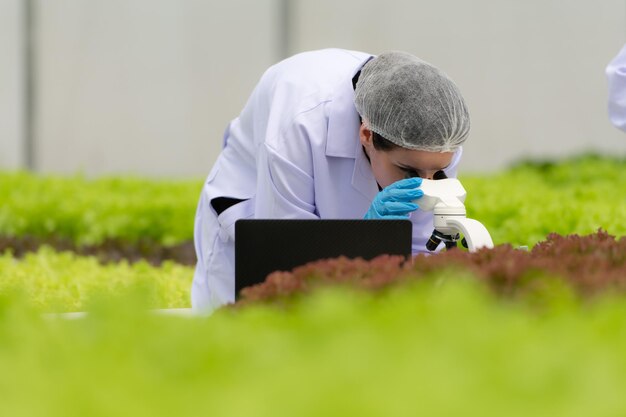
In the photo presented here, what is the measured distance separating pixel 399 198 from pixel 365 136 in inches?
17.3

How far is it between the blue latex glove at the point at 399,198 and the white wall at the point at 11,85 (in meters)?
11.6

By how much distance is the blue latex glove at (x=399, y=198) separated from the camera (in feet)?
10.7

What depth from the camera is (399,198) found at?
3.29 metres

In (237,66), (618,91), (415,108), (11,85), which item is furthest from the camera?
Answer: (237,66)

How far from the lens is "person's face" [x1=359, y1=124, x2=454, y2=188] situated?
353 cm

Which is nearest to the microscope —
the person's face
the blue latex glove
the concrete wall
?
the blue latex glove

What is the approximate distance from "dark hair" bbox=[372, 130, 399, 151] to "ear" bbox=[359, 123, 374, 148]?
32mm

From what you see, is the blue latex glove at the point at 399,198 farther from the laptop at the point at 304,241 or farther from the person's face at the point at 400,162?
the laptop at the point at 304,241

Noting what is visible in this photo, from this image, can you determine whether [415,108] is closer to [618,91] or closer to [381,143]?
[381,143]

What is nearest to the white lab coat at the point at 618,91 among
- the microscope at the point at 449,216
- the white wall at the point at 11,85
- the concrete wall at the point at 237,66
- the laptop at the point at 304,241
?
the microscope at the point at 449,216

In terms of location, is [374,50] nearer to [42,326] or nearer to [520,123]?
[520,123]

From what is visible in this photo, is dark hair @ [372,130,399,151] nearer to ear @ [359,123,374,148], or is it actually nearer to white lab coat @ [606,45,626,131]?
ear @ [359,123,374,148]

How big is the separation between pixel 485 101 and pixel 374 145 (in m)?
11.8

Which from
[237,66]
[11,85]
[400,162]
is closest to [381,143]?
[400,162]
